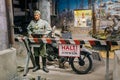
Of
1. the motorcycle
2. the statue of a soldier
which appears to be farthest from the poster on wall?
the statue of a soldier

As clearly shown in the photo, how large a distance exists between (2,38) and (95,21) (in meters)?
10.4

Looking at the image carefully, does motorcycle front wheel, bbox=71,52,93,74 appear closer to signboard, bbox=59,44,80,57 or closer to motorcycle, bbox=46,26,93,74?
motorcycle, bbox=46,26,93,74

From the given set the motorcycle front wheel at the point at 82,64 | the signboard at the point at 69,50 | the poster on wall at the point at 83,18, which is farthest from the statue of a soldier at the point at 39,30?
the poster on wall at the point at 83,18

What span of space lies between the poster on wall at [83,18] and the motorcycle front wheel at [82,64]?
396 inches

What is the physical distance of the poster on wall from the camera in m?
18.0

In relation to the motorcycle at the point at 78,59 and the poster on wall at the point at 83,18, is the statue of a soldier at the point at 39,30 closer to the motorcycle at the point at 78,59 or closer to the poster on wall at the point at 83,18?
the motorcycle at the point at 78,59

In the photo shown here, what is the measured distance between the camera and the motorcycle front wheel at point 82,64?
26.3 ft

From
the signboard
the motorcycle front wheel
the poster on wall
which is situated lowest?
the motorcycle front wheel

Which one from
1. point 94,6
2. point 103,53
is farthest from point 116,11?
point 103,53

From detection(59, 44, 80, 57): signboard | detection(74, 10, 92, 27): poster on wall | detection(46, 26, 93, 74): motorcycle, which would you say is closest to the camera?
detection(59, 44, 80, 57): signboard

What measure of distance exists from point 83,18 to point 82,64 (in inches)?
404

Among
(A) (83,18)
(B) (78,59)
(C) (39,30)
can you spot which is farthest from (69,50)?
(A) (83,18)

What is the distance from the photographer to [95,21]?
17.7 metres

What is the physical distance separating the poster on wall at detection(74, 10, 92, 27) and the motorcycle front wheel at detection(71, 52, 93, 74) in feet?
33.0
